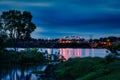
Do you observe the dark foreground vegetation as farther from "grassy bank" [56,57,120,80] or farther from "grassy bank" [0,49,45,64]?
"grassy bank" [0,49,45,64]

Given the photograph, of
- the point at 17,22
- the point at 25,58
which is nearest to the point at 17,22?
the point at 17,22

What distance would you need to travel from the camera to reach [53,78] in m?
29.8

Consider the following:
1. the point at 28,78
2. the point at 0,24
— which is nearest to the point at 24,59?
the point at 28,78

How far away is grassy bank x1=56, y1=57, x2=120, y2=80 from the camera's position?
837 inches

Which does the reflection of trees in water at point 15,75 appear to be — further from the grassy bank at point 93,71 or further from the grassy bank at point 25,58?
the grassy bank at point 25,58

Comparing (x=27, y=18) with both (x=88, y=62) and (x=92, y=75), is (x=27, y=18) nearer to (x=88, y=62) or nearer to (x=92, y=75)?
(x=88, y=62)

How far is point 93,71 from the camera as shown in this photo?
25031 millimetres

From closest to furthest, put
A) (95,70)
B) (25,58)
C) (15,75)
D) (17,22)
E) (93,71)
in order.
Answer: (95,70)
(93,71)
(15,75)
(25,58)
(17,22)

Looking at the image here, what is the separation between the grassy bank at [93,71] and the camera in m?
21.2

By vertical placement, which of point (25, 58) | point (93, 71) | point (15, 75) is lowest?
point (15, 75)

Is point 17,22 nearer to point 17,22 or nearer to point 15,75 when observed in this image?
point 17,22

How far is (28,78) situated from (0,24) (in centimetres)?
6217

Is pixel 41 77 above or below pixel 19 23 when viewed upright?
below

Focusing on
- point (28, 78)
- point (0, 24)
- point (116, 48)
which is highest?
point (0, 24)
